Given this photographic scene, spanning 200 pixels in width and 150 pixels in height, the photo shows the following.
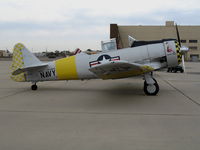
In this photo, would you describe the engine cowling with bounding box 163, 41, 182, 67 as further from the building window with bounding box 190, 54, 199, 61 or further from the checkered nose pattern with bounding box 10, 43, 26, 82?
the building window with bounding box 190, 54, 199, 61

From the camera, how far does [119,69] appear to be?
6070 mm

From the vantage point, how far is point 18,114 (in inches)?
191

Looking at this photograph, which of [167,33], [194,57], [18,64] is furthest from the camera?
[194,57]

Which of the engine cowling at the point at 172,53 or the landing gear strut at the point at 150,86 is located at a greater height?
the engine cowling at the point at 172,53

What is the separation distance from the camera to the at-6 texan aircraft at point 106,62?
688 centimetres

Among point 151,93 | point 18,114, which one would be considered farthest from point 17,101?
point 151,93

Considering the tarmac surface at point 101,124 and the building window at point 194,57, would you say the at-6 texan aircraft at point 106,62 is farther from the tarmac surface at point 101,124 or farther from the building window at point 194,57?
the building window at point 194,57

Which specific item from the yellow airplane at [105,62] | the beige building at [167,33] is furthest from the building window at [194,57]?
the yellow airplane at [105,62]

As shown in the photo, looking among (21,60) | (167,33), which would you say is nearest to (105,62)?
(21,60)

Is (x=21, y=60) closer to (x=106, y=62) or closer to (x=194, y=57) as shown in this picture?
(x=106, y=62)

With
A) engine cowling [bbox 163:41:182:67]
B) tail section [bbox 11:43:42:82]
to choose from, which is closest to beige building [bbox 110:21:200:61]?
tail section [bbox 11:43:42:82]

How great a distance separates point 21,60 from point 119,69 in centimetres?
474

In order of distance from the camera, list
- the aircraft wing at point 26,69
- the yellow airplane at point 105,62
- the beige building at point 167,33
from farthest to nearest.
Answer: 1. the beige building at point 167,33
2. the aircraft wing at point 26,69
3. the yellow airplane at point 105,62

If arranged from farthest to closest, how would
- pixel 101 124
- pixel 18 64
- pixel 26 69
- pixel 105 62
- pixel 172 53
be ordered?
pixel 18 64 < pixel 26 69 < pixel 105 62 < pixel 172 53 < pixel 101 124
